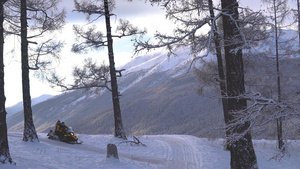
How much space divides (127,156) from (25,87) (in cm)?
589

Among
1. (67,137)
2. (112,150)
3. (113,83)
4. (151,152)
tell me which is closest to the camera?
(112,150)

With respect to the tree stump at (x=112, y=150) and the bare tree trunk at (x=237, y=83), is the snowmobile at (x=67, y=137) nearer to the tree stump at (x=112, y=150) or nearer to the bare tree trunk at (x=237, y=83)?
the tree stump at (x=112, y=150)

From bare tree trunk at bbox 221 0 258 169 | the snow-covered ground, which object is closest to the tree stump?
the snow-covered ground

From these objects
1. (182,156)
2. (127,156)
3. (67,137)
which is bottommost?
(182,156)

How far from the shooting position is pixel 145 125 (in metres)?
74.6

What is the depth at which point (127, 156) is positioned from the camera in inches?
443

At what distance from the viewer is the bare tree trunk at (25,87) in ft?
38.1

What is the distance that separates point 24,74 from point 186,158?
28.8ft

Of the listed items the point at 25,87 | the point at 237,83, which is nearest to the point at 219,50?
the point at 237,83

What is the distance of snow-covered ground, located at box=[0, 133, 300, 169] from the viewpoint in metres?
8.80

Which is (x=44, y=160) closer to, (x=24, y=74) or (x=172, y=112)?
(x=24, y=74)

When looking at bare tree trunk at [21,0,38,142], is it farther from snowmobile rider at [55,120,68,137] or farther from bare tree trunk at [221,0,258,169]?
bare tree trunk at [221,0,258,169]

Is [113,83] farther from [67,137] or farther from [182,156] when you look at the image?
[182,156]

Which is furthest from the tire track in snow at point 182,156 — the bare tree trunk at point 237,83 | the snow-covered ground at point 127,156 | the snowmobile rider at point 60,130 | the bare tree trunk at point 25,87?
the bare tree trunk at point 25,87
